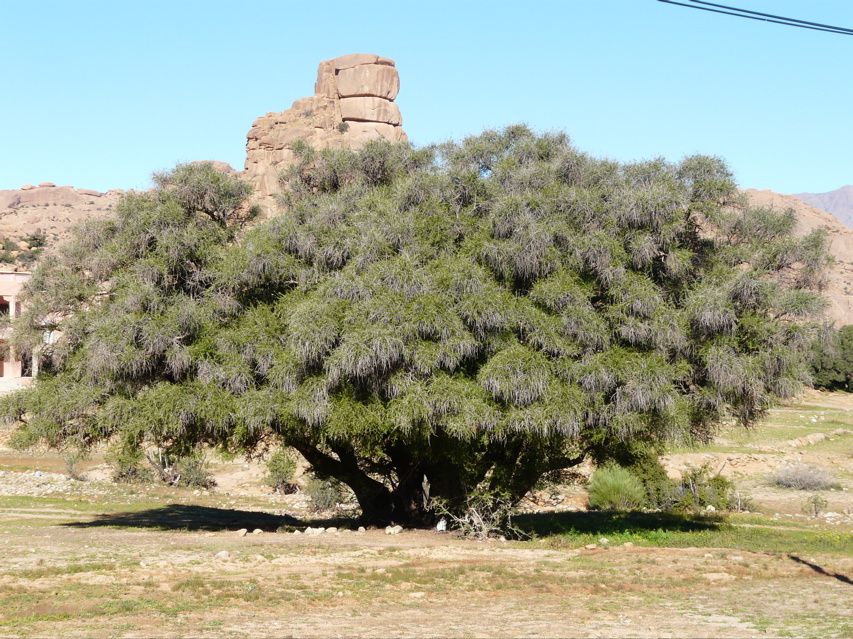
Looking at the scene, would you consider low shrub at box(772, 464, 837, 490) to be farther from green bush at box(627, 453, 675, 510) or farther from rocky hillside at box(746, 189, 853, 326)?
rocky hillside at box(746, 189, 853, 326)

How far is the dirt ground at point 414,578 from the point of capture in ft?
38.5

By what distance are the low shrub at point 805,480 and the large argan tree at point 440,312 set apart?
789 inches

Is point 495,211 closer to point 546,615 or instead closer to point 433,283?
point 433,283

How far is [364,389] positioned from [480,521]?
177 inches

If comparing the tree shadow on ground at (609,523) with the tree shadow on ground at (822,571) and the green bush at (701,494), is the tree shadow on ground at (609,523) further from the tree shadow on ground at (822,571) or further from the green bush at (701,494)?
the tree shadow on ground at (822,571)

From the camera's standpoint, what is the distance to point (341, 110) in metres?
135

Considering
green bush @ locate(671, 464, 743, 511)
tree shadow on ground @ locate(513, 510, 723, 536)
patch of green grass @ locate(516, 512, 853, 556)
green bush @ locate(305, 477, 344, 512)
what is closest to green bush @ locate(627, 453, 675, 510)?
green bush @ locate(671, 464, 743, 511)

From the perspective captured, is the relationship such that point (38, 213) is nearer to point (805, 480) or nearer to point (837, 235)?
point (837, 235)

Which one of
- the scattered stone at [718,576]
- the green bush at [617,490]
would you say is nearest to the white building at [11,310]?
the green bush at [617,490]

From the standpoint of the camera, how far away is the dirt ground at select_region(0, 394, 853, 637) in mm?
11727

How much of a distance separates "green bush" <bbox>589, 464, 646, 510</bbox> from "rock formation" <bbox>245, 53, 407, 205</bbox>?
103 metres

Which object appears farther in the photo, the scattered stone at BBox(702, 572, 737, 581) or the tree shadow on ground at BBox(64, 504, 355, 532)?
the tree shadow on ground at BBox(64, 504, 355, 532)

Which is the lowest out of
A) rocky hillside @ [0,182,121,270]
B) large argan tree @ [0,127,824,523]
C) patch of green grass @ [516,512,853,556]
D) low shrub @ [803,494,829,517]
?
low shrub @ [803,494,829,517]

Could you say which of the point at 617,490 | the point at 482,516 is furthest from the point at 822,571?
the point at 617,490
